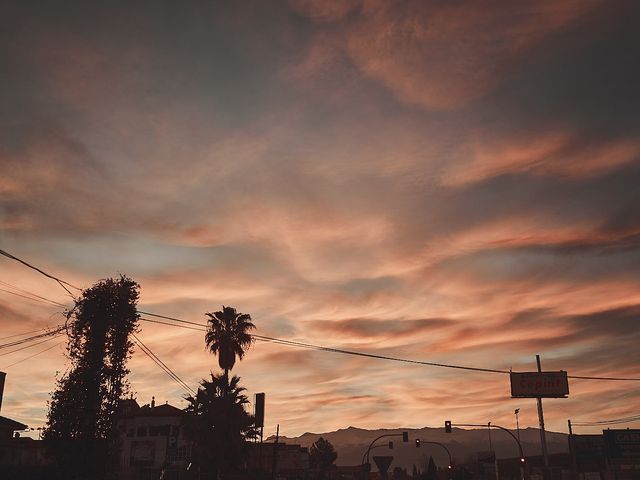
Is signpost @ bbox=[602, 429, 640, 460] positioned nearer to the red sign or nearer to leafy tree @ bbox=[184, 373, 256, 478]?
the red sign

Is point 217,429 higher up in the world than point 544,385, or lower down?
lower down

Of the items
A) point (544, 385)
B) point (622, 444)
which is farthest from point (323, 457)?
point (622, 444)

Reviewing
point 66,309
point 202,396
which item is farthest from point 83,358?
point 202,396

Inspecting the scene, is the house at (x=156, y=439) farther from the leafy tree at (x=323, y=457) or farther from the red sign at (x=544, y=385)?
the leafy tree at (x=323, y=457)

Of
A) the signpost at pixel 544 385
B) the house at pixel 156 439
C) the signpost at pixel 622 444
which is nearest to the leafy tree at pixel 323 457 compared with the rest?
the house at pixel 156 439

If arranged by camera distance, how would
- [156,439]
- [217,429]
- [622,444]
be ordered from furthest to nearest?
[156,439], [622,444], [217,429]

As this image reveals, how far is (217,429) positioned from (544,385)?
196 ft

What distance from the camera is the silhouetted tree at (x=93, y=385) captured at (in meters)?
34.0

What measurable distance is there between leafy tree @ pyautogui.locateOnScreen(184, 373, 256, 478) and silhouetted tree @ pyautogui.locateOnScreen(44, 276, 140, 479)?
1583cm

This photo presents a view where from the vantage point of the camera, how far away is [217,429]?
5016cm

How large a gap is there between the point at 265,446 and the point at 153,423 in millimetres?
21907

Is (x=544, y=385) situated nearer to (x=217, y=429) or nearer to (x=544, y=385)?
(x=544, y=385)

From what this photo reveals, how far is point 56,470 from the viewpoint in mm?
33812

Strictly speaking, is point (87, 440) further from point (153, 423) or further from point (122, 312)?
point (153, 423)
